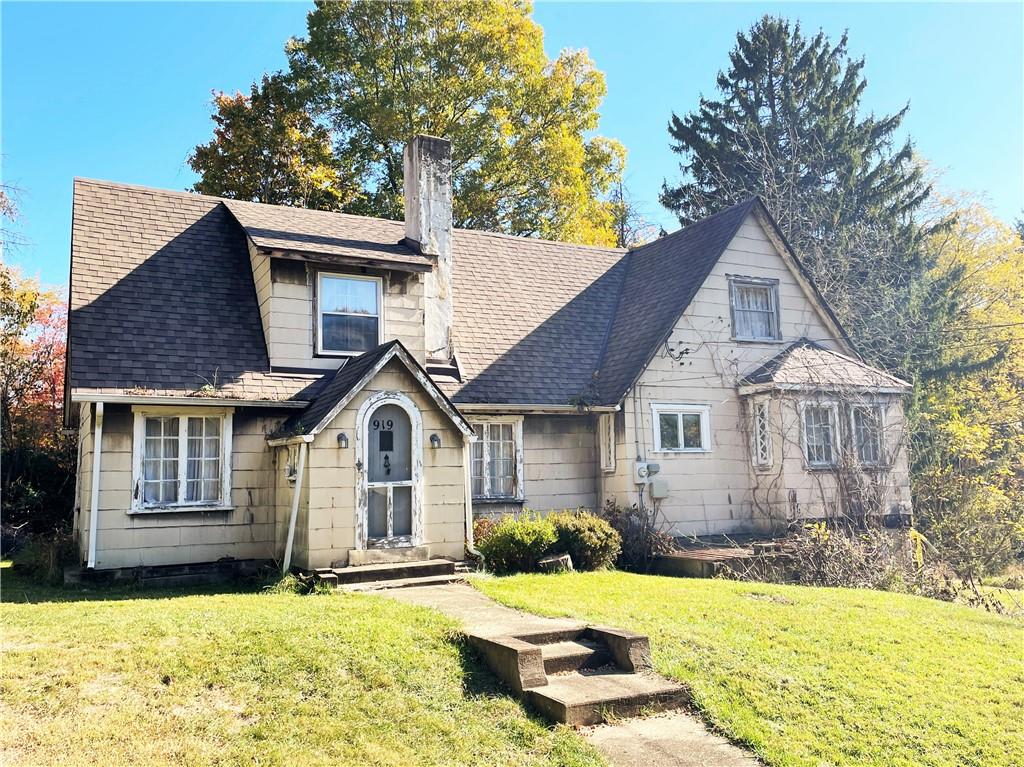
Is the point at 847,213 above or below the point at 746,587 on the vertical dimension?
above

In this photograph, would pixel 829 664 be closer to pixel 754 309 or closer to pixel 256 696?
pixel 256 696

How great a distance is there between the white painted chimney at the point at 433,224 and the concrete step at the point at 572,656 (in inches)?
357

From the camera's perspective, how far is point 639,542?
15797 millimetres

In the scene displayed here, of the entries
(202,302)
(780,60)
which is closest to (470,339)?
(202,302)

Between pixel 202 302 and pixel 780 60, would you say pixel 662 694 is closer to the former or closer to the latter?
pixel 202 302

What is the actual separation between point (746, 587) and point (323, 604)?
683 centimetres

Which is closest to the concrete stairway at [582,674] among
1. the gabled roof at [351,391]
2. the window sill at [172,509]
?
the gabled roof at [351,391]

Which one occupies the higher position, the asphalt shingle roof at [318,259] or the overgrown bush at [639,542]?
the asphalt shingle roof at [318,259]

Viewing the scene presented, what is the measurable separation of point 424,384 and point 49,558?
696cm

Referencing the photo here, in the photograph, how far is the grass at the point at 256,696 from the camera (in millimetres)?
6359

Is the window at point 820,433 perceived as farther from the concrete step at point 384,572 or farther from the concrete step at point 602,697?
the concrete step at point 602,697

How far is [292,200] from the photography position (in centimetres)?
2923

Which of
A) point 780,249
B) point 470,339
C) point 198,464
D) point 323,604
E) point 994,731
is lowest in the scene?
point 994,731

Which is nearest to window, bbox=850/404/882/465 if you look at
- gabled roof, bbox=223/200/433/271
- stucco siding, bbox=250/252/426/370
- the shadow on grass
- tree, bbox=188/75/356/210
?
gabled roof, bbox=223/200/433/271
